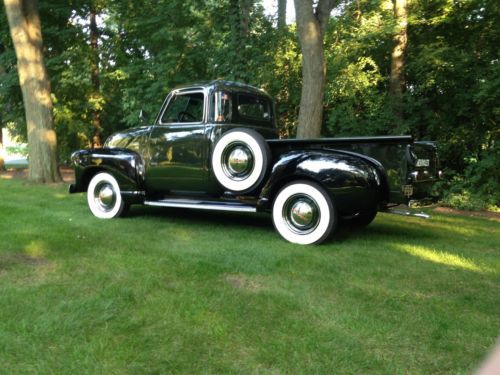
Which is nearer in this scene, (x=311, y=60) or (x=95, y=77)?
(x=311, y=60)

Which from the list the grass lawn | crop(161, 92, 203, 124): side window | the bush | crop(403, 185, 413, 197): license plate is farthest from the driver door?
the bush

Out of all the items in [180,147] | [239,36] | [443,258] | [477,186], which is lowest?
[443,258]

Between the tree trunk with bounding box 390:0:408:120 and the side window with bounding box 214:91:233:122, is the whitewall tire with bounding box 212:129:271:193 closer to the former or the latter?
the side window with bounding box 214:91:233:122

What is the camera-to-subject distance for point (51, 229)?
5.60 meters

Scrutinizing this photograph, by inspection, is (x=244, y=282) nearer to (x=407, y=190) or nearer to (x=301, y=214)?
(x=301, y=214)

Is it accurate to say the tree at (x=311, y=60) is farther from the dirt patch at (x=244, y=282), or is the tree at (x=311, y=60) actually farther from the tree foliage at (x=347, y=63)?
the dirt patch at (x=244, y=282)

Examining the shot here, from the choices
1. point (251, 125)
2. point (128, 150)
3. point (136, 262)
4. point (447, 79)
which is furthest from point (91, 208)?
point (447, 79)

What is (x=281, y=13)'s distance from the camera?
14.3 metres

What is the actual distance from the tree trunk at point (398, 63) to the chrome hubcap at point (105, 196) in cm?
734

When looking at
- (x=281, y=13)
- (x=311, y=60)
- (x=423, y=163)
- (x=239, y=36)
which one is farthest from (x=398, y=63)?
(x=423, y=163)

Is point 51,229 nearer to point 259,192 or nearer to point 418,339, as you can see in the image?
point 259,192

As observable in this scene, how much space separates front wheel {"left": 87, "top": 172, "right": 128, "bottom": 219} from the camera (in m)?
6.87

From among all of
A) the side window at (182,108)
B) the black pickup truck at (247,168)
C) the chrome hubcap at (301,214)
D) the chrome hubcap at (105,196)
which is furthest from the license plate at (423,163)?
the chrome hubcap at (105,196)

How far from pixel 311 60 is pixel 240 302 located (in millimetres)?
6518
